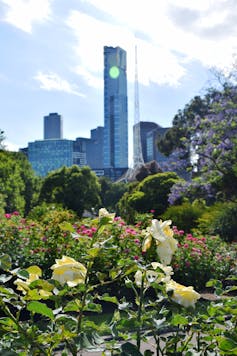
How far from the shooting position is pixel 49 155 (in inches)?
4646

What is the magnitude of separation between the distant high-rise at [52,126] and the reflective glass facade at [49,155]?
134 ft

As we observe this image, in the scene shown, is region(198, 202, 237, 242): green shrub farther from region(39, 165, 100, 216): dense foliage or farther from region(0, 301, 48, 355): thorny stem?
region(39, 165, 100, 216): dense foliage

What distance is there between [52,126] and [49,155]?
167 ft

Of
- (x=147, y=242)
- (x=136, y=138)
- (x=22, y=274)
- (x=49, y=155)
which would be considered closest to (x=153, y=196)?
(x=147, y=242)

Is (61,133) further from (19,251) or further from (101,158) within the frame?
(19,251)

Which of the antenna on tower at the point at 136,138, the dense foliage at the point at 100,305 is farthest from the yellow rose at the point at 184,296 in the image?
the antenna on tower at the point at 136,138

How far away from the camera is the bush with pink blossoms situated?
6.47 m

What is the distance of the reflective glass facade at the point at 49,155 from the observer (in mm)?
117062

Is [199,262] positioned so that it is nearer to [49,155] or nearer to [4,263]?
[4,263]

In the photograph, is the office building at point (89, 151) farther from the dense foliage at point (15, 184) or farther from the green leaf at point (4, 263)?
the green leaf at point (4, 263)

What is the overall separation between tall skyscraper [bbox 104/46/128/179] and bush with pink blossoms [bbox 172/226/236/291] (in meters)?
101

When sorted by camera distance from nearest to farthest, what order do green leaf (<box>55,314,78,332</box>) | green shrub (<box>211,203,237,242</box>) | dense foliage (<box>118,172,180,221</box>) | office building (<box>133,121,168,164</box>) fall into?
green leaf (<box>55,314,78,332</box>)
green shrub (<box>211,203,237,242</box>)
dense foliage (<box>118,172,180,221</box>)
office building (<box>133,121,168,164</box>)

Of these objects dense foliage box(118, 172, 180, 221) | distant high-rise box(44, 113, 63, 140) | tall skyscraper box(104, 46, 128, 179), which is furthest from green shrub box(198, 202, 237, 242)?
distant high-rise box(44, 113, 63, 140)

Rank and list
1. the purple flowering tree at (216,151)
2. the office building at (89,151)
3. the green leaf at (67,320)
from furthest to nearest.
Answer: the office building at (89,151) < the purple flowering tree at (216,151) < the green leaf at (67,320)
